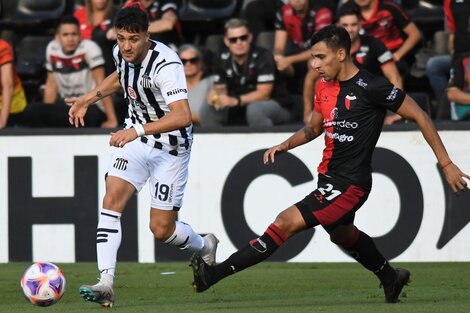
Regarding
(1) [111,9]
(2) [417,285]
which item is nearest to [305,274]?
(2) [417,285]

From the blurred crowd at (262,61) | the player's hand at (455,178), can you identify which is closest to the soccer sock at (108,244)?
the player's hand at (455,178)

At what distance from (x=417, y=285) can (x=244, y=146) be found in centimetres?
298

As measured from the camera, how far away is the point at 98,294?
25.0 ft

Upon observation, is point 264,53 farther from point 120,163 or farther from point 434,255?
point 120,163

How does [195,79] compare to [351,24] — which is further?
[195,79]

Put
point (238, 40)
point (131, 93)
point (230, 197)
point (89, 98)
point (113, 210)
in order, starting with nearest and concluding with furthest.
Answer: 1. point (113, 210)
2. point (131, 93)
3. point (89, 98)
4. point (230, 197)
5. point (238, 40)

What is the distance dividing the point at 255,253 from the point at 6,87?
19.5ft

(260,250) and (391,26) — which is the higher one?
(391,26)

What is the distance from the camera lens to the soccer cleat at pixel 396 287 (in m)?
7.88

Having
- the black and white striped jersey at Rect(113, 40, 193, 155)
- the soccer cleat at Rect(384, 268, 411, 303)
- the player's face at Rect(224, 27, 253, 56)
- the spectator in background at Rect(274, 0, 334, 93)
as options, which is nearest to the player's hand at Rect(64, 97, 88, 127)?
the black and white striped jersey at Rect(113, 40, 193, 155)

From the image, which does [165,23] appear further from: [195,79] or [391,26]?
[391,26]

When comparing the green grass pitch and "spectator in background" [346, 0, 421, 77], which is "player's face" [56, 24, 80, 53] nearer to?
the green grass pitch

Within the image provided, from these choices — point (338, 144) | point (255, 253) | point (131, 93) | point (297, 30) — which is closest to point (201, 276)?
point (255, 253)

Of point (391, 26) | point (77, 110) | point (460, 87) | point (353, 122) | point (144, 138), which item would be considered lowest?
point (460, 87)
